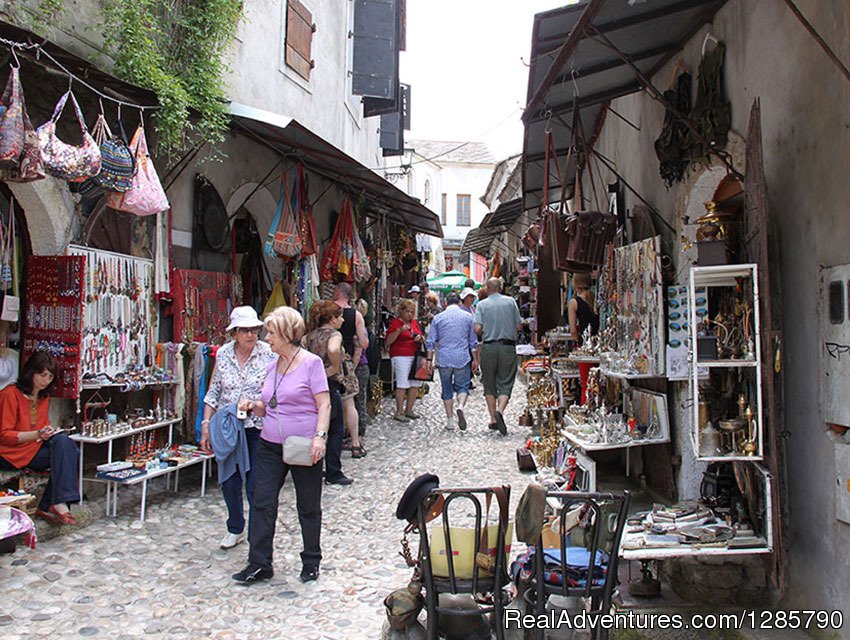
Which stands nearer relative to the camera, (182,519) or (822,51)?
(822,51)

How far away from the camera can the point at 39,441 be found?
550cm

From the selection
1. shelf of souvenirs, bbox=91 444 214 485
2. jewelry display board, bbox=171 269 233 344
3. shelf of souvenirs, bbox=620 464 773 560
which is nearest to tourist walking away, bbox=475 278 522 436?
jewelry display board, bbox=171 269 233 344

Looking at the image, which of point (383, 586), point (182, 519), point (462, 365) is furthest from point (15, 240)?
point (462, 365)

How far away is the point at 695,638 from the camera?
3.90 m

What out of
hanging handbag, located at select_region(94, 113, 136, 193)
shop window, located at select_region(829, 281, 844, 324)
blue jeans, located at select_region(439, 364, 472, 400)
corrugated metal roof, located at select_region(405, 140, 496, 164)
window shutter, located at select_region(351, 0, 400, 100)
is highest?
corrugated metal roof, located at select_region(405, 140, 496, 164)

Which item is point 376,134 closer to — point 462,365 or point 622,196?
point 462,365

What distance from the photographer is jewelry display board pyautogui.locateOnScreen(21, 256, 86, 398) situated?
5836mm

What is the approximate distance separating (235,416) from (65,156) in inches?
78.0

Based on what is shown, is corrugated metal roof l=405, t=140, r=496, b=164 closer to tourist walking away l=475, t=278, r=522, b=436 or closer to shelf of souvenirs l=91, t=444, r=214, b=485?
tourist walking away l=475, t=278, r=522, b=436

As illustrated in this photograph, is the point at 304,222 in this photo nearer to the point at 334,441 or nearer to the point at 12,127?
the point at 334,441

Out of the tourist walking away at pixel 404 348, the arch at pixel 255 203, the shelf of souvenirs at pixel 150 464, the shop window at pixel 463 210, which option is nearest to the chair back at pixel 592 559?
the shelf of souvenirs at pixel 150 464

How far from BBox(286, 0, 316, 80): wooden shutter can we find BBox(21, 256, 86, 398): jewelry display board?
5684 millimetres

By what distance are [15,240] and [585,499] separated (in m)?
4.94

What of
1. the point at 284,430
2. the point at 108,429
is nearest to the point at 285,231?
the point at 108,429
